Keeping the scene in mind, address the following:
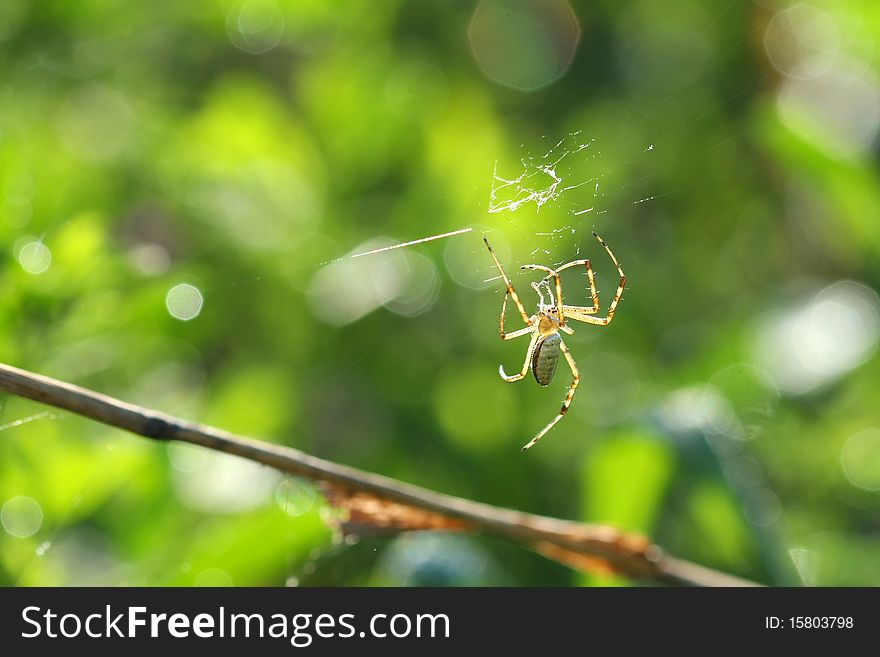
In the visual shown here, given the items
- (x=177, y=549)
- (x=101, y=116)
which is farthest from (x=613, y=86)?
(x=177, y=549)

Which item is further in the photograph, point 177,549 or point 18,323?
point 177,549

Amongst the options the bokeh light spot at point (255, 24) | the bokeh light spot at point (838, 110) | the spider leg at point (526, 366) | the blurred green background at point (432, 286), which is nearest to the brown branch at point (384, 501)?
the blurred green background at point (432, 286)

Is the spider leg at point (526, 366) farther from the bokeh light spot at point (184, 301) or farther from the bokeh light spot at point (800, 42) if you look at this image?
the bokeh light spot at point (800, 42)

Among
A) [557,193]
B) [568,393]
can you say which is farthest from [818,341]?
[557,193]

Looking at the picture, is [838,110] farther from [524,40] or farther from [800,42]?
[524,40]

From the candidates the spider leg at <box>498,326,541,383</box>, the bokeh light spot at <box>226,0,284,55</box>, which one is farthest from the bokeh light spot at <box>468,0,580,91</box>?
the spider leg at <box>498,326,541,383</box>

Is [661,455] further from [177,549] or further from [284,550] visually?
[177,549]

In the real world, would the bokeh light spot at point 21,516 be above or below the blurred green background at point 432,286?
below
